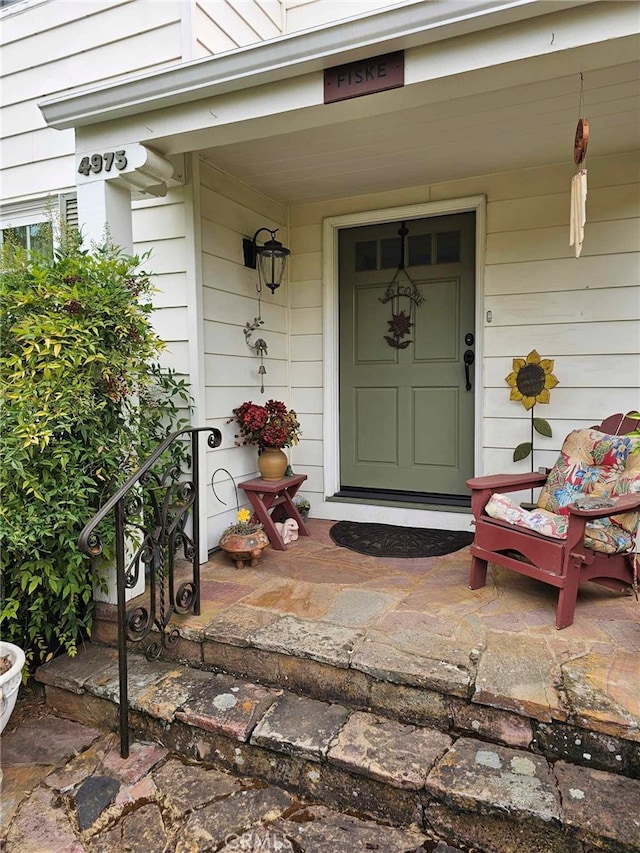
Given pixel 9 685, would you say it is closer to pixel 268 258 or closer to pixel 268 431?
pixel 268 431

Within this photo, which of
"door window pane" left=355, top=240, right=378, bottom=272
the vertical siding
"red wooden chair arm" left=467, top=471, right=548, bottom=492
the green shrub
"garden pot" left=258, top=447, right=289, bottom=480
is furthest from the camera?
"door window pane" left=355, top=240, right=378, bottom=272

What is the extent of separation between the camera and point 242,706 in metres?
1.84

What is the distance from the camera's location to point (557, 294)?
3062 mm

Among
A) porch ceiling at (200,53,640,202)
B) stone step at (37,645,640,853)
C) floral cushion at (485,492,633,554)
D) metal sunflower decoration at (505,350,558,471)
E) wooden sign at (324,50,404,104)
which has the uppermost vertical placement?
porch ceiling at (200,53,640,202)

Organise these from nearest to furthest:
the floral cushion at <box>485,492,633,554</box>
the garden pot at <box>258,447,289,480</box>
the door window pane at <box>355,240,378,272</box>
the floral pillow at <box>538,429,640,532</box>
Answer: the floral cushion at <box>485,492,633,554</box> < the floral pillow at <box>538,429,640,532</box> < the garden pot at <box>258,447,289,480</box> < the door window pane at <box>355,240,378,272</box>

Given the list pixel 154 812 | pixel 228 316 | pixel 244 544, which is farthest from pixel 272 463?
pixel 154 812

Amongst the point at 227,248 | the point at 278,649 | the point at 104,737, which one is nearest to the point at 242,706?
the point at 278,649

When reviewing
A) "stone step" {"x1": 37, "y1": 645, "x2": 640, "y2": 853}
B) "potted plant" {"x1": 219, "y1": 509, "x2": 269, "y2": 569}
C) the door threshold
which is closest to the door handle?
the door threshold

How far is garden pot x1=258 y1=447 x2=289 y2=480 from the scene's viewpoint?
3234 millimetres

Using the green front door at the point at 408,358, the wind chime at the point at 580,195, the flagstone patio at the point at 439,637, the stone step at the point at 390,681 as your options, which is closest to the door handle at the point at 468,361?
the green front door at the point at 408,358

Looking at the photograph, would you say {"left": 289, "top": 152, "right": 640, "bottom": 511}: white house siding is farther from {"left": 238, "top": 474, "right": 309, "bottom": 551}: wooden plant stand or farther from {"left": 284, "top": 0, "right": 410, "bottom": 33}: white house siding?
{"left": 238, "top": 474, "right": 309, "bottom": 551}: wooden plant stand

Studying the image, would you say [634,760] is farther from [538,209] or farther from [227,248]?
[227,248]

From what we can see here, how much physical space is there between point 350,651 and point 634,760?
90 centimetres

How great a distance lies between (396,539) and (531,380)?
A: 49.8 inches
